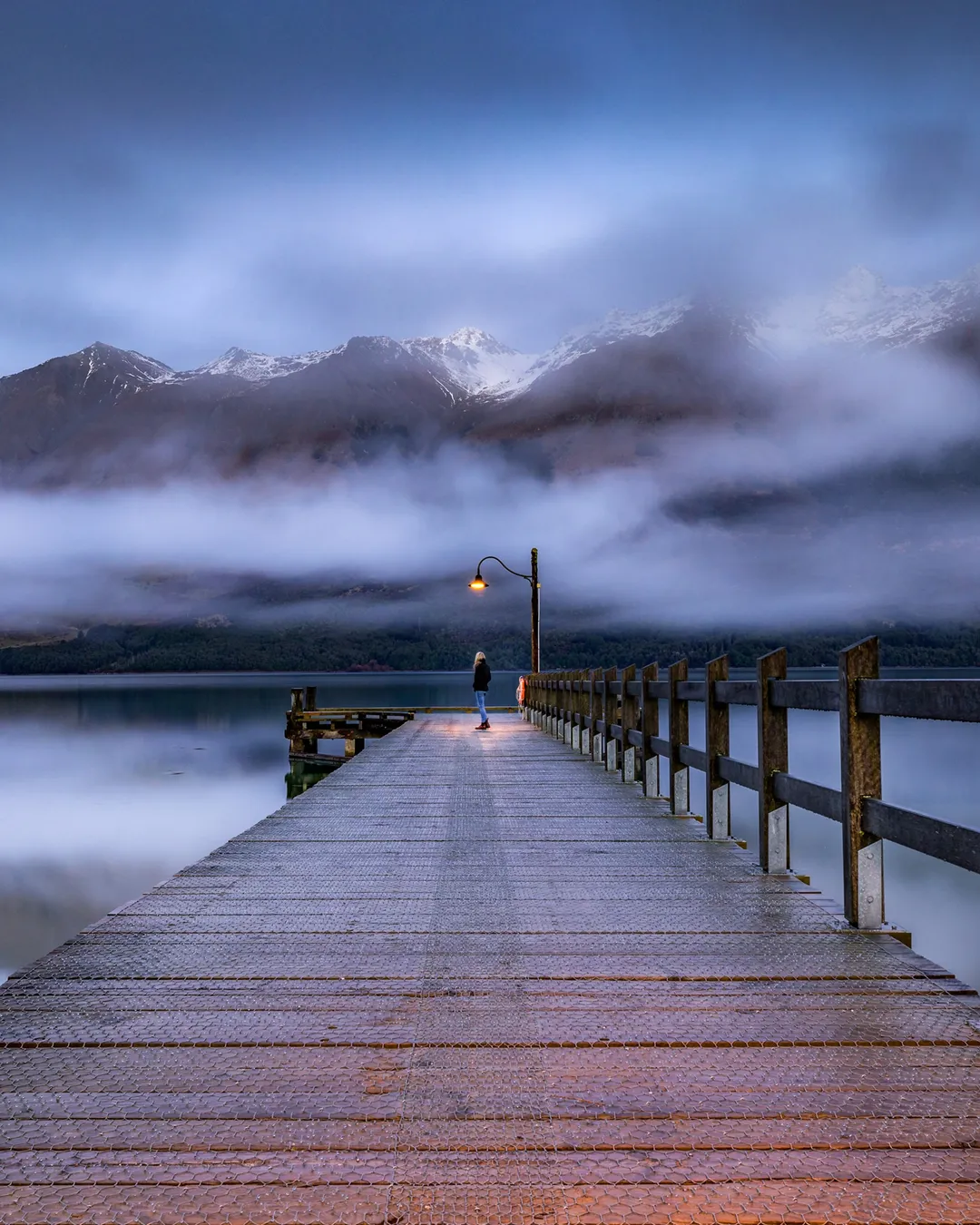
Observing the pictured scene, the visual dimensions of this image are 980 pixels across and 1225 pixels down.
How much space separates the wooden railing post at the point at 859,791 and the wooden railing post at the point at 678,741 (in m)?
2.98

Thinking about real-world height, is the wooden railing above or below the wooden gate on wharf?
above

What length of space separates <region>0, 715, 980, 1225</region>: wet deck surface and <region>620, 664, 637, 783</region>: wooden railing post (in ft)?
14.8

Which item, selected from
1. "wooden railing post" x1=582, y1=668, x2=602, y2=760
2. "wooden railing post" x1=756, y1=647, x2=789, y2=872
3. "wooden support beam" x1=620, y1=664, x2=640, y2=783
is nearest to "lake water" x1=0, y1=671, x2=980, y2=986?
"wooden railing post" x1=582, y1=668, x2=602, y2=760

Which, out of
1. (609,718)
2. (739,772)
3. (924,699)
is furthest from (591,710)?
(924,699)

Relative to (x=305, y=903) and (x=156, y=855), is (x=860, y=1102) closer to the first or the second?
(x=305, y=903)

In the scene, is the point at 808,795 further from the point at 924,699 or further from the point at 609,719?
the point at 609,719

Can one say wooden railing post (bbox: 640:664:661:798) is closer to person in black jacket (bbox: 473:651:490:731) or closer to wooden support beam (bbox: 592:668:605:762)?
wooden support beam (bbox: 592:668:605:762)

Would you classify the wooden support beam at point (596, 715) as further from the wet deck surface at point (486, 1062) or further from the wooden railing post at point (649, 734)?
the wet deck surface at point (486, 1062)

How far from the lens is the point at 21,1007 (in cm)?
315

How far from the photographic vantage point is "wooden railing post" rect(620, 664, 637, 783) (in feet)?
31.1

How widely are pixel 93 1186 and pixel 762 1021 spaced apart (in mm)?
1982

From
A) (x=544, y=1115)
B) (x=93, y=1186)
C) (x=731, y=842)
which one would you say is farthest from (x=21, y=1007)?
(x=731, y=842)

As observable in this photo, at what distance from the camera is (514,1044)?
2.75m

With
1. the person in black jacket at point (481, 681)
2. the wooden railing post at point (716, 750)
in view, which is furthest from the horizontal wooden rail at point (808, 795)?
the person in black jacket at point (481, 681)
